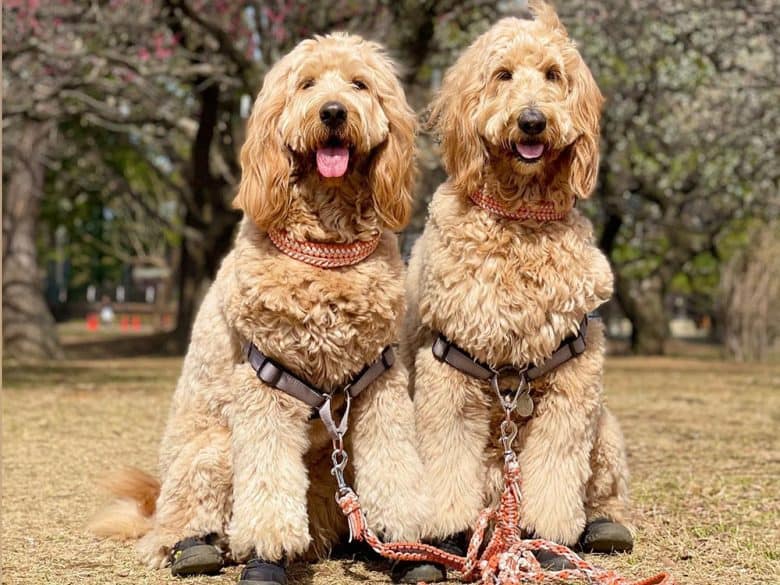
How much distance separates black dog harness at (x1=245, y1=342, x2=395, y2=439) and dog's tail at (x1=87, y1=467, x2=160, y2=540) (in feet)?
3.50

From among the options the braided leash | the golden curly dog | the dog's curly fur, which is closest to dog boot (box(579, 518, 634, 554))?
the dog's curly fur

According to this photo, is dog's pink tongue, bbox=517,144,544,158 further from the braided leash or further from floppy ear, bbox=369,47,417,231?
the braided leash

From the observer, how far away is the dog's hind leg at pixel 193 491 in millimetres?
3387

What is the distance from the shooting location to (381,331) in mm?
3248

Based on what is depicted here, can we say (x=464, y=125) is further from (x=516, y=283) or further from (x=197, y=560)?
(x=197, y=560)

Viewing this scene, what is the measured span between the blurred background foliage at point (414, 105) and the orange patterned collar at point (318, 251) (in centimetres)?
191

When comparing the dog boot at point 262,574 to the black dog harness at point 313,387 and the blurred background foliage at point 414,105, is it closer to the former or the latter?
the black dog harness at point 313,387

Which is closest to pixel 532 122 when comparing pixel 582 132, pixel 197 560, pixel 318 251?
pixel 582 132

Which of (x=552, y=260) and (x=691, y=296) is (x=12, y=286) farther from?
(x=691, y=296)

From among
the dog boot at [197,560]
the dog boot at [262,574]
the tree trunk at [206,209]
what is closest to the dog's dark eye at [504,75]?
→ the dog boot at [262,574]

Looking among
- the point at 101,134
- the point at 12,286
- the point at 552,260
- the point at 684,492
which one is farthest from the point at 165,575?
the point at 101,134

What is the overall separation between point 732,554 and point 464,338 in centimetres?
137

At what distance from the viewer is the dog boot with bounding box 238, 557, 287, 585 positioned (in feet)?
9.86

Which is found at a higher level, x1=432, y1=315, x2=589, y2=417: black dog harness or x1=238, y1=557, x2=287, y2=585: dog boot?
x1=432, y1=315, x2=589, y2=417: black dog harness
